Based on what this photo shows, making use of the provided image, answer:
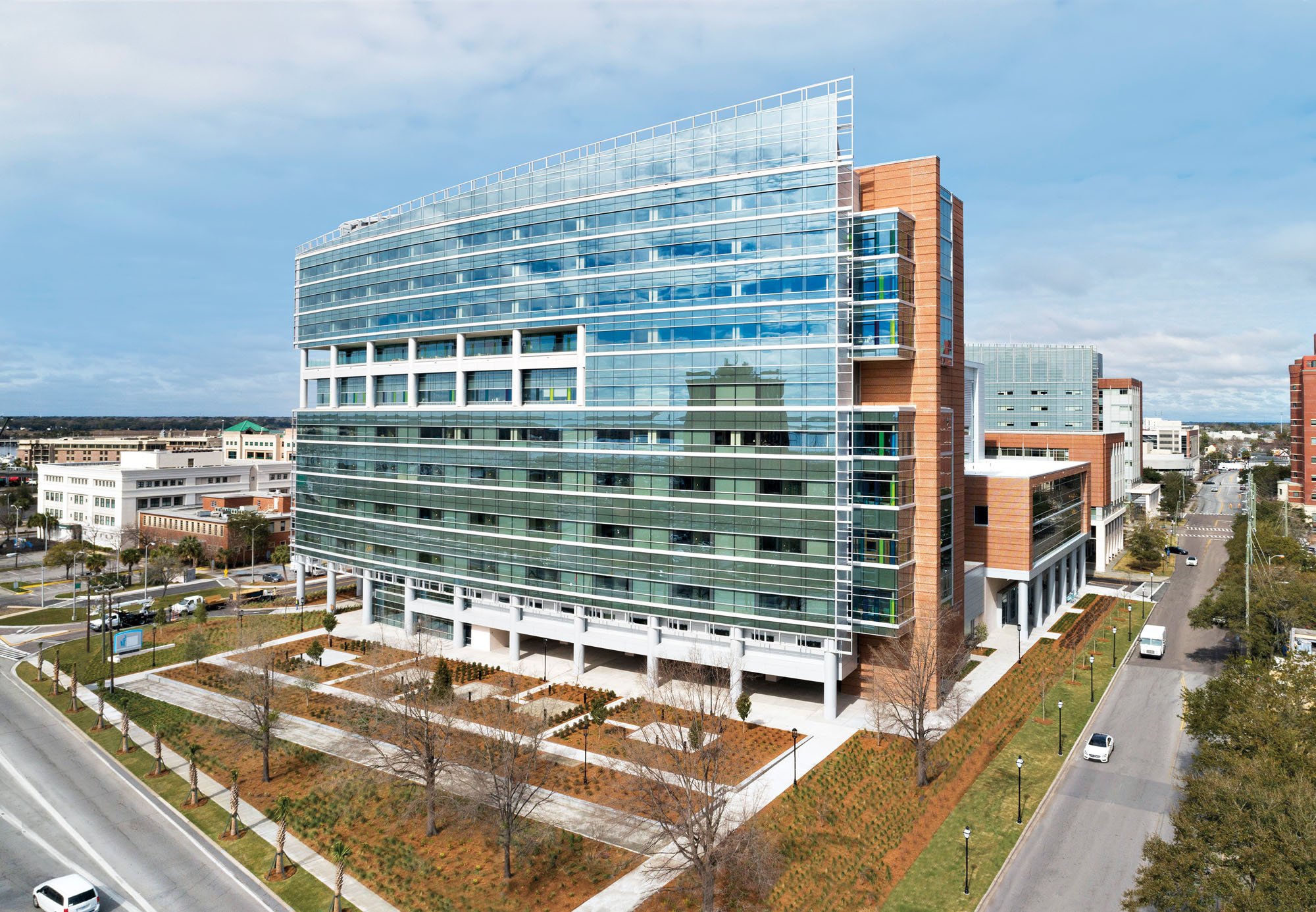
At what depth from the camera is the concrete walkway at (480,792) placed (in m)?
37.0

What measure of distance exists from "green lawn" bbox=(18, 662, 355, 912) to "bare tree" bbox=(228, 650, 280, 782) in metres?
3.79

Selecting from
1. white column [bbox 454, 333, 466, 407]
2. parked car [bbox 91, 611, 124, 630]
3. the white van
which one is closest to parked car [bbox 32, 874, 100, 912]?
white column [bbox 454, 333, 466, 407]

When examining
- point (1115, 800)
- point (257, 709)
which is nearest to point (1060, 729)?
point (1115, 800)

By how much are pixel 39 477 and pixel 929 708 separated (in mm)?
159094

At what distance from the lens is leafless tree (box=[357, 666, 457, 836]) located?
37.8 meters

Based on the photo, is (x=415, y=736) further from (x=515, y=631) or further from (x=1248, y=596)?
(x=1248, y=596)

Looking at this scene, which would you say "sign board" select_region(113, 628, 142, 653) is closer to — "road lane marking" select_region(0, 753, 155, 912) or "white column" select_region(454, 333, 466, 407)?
"road lane marking" select_region(0, 753, 155, 912)

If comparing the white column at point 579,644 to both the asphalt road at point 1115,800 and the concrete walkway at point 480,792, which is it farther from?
the asphalt road at point 1115,800

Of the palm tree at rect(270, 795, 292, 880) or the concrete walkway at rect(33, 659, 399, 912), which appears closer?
the concrete walkway at rect(33, 659, 399, 912)

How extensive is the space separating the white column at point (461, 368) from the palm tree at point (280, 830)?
124 feet

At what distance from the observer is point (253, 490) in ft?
467

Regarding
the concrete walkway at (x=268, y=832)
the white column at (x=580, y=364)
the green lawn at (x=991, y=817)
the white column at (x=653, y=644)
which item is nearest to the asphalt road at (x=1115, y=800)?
the green lawn at (x=991, y=817)

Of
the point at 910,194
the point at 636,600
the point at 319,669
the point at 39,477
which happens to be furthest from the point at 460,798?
the point at 39,477

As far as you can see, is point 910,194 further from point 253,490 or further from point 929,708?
point 253,490
